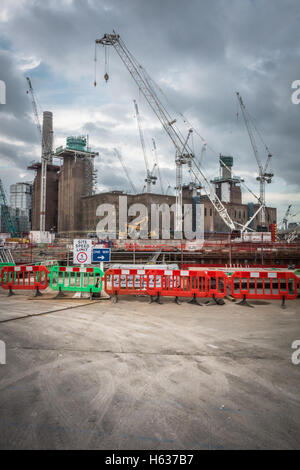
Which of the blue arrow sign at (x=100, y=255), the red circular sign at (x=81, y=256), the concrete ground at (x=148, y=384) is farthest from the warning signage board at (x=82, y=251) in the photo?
the concrete ground at (x=148, y=384)

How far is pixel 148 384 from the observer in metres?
→ 4.34

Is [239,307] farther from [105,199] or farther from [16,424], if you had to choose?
[105,199]

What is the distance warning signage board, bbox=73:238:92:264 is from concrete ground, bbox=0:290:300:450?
3.94 meters

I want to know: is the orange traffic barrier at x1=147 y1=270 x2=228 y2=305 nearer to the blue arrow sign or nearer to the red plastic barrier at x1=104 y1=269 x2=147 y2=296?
the red plastic barrier at x1=104 y1=269 x2=147 y2=296

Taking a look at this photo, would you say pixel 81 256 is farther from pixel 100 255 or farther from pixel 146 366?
pixel 146 366

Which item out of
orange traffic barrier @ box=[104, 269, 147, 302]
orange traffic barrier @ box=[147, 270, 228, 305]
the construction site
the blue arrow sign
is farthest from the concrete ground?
the blue arrow sign

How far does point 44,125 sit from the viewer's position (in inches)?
3292

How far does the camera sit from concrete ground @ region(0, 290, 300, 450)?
3.17m

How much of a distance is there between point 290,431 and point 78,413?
8.08 feet

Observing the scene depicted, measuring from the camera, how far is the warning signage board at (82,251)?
11.8m

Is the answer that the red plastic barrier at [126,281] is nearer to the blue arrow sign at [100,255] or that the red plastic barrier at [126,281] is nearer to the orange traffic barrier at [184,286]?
the orange traffic barrier at [184,286]

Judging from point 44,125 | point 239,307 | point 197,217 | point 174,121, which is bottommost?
point 239,307

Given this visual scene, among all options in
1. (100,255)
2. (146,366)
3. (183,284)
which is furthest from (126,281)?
(146,366)
